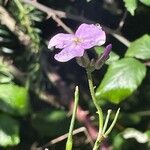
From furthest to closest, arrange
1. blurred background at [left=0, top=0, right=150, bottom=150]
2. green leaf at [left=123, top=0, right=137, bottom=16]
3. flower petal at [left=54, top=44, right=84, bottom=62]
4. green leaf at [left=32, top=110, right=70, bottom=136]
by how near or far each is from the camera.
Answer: green leaf at [left=32, top=110, right=70, bottom=136], blurred background at [left=0, top=0, right=150, bottom=150], green leaf at [left=123, top=0, right=137, bottom=16], flower petal at [left=54, top=44, right=84, bottom=62]

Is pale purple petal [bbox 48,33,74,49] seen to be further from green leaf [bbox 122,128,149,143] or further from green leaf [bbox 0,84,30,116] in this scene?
green leaf [bbox 122,128,149,143]

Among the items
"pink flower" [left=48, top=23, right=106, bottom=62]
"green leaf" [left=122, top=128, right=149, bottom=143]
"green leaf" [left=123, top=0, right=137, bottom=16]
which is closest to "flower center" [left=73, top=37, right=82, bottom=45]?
"pink flower" [left=48, top=23, right=106, bottom=62]

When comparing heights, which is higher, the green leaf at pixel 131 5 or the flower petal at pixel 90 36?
the flower petal at pixel 90 36

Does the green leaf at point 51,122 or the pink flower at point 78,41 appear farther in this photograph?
the green leaf at point 51,122

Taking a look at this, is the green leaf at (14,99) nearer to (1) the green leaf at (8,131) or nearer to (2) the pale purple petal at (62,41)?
(1) the green leaf at (8,131)

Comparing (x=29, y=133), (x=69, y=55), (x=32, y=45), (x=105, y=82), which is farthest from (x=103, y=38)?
(x=29, y=133)

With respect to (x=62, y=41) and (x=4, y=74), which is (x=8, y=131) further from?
(x=62, y=41)

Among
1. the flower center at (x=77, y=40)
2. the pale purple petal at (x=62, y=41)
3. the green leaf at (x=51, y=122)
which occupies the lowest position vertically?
the green leaf at (x=51, y=122)

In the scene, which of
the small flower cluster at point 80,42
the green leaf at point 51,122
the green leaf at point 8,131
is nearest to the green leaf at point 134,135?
the green leaf at point 51,122
